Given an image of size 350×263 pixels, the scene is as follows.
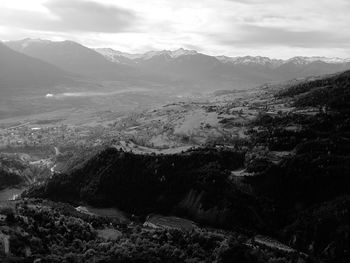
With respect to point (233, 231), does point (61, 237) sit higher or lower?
higher

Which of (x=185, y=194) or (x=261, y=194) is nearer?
(x=261, y=194)

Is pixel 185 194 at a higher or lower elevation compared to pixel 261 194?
lower

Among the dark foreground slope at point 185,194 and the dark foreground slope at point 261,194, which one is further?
the dark foreground slope at point 185,194

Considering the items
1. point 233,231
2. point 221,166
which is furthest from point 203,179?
point 233,231

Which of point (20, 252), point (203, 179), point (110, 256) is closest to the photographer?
point (20, 252)

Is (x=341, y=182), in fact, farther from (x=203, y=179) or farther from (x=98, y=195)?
(x=98, y=195)

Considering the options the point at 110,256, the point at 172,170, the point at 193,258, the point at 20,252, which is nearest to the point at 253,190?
the point at 172,170

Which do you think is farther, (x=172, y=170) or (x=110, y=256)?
(x=172, y=170)

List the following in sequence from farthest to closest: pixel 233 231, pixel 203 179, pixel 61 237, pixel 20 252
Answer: pixel 203 179 < pixel 233 231 < pixel 61 237 < pixel 20 252

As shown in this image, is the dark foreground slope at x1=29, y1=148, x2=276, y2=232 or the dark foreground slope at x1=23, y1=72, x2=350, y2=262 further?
the dark foreground slope at x1=29, y1=148, x2=276, y2=232

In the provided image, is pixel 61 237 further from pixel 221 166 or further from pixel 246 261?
pixel 221 166
